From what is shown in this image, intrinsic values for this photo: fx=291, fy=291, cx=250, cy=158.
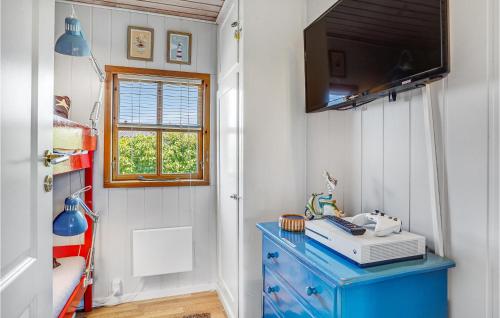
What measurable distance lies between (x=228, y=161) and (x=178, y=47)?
45.7 inches

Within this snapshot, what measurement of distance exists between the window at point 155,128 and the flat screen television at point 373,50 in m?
1.27

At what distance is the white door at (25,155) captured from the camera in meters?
0.75

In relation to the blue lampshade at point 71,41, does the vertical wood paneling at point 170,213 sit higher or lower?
lower

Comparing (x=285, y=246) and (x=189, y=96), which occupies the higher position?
(x=189, y=96)

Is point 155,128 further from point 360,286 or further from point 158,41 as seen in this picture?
point 360,286

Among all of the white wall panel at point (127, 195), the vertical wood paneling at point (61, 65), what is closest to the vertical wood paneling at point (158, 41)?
the white wall panel at point (127, 195)

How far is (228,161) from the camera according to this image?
2.24 metres

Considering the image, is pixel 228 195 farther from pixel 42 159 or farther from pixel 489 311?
pixel 489 311

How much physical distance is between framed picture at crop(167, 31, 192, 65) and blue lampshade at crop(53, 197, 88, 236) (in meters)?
1.45

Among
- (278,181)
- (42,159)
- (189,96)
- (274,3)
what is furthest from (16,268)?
(189,96)

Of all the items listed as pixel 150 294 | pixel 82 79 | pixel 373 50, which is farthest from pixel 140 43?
pixel 150 294

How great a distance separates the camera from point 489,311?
958 millimetres

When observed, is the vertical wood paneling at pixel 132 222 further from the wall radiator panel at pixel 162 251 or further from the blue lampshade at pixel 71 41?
the blue lampshade at pixel 71 41

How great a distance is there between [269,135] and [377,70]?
0.80m
